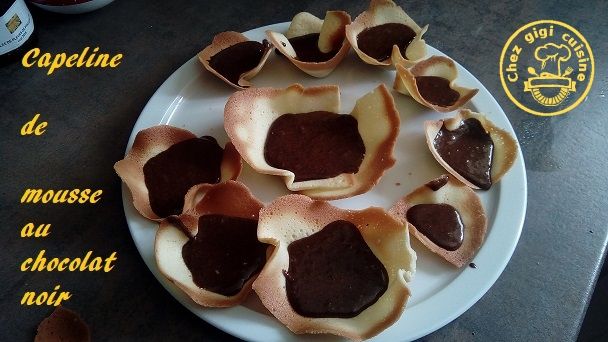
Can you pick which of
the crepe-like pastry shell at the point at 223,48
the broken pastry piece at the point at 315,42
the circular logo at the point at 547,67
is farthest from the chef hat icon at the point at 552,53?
the crepe-like pastry shell at the point at 223,48

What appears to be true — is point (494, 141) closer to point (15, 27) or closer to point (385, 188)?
point (385, 188)

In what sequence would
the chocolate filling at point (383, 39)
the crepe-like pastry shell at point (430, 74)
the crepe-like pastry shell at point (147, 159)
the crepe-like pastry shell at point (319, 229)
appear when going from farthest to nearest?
the chocolate filling at point (383, 39) < the crepe-like pastry shell at point (430, 74) < the crepe-like pastry shell at point (147, 159) < the crepe-like pastry shell at point (319, 229)

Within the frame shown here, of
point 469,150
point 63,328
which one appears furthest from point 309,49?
point 63,328

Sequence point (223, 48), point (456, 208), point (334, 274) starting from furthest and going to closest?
point (223, 48) < point (456, 208) < point (334, 274)

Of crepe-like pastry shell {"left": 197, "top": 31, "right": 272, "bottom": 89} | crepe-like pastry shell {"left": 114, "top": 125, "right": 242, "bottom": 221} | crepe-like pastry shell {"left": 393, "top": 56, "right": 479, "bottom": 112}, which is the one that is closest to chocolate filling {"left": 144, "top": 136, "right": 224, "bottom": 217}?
crepe-like pastry shell {"left": 114, "top": 125, "right": 242, "bottom": 221}

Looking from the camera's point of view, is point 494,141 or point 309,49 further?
point 309,49

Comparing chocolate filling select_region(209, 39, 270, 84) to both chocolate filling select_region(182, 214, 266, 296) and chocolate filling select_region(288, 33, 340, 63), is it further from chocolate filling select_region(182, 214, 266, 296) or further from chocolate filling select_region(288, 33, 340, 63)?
chocolate filling select_region(182, 214, 266, 296)

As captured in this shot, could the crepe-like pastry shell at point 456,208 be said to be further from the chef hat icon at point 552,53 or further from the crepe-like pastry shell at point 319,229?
the chef hat icon at point 552,53

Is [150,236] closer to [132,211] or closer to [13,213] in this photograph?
[132,211]
